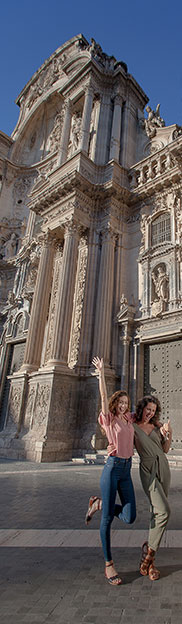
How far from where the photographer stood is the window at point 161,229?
52.5ft

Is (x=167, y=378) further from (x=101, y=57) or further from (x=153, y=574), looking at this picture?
(x=101, y=57)

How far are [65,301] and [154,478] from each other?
41.1 ft

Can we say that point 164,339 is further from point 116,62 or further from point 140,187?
point 116,62

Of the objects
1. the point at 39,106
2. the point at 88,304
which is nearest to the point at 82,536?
the point at 88,304

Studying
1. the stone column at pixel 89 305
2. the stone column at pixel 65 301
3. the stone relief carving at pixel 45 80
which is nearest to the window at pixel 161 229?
the stone column at pixel 89 305

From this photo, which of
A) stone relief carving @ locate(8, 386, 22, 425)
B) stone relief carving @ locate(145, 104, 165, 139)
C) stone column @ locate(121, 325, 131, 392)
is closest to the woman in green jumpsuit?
stone column @ locate(121, 325, 131, 392)

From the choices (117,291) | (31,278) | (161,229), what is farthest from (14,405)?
(161,229)

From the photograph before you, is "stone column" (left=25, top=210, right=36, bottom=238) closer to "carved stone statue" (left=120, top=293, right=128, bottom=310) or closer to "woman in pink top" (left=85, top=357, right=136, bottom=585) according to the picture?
"carved stone statue" (left=120, top=293, right=128, bottom=310)

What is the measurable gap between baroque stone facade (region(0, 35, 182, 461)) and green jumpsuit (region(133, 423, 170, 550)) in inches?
389

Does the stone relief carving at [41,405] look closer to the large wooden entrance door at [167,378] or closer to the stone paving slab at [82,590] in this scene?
the large wooden entrance door at [167,378]

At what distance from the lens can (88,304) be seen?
16.0 metres

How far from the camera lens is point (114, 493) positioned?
2.87 meters

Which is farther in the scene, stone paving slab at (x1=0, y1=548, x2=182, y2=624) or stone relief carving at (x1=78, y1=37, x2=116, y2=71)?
stone relief carving at (x1=78, y1=37, x2=116, y2=71)

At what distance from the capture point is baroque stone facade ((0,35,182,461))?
13.7 meters
